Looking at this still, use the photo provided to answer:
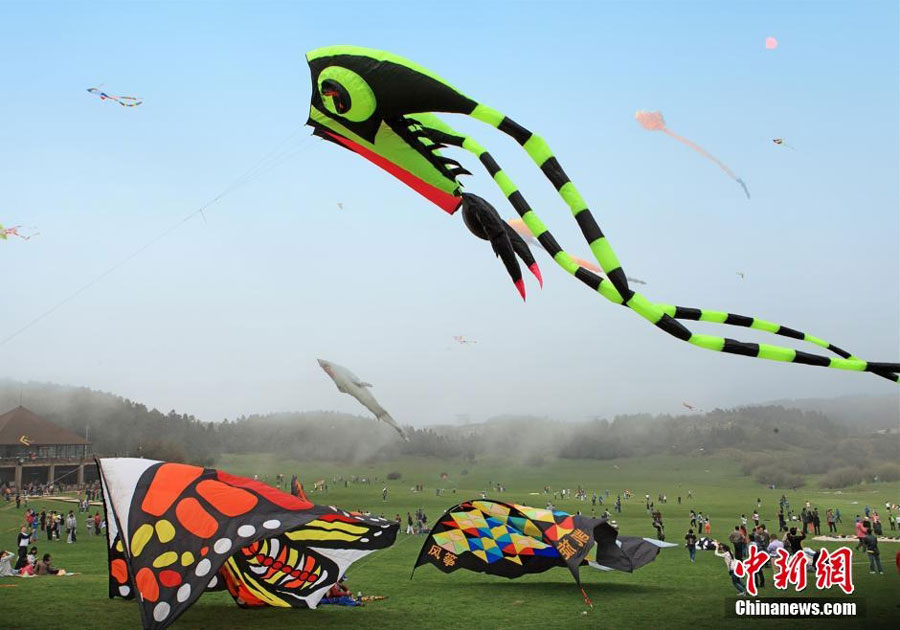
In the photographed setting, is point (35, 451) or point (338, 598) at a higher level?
point (35, 451)

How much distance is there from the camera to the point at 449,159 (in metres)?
9.19

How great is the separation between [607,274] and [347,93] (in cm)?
447

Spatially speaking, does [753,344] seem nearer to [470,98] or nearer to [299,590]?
[470,98]

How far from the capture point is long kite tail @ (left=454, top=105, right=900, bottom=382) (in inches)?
247

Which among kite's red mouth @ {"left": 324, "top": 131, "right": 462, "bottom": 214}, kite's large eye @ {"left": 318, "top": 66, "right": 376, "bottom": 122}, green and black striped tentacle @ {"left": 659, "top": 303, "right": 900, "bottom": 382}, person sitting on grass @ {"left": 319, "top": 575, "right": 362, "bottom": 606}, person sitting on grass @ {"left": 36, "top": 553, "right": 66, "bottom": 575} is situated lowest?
person sitting on grass @ {"left": 36, "top": 553, "right": 66, "bottom": 575}

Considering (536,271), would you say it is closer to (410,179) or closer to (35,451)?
(410,179)

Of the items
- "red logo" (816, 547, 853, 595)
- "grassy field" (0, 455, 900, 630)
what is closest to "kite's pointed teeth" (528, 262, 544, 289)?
"grassy field" (0, 455, 900, 630)

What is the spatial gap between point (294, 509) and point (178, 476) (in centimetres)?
201

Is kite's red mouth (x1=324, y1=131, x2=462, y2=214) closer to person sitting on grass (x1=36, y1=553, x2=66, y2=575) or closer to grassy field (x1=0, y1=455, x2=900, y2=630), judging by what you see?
grassy field (x1=0, y1=455, x2=900, y2=630)

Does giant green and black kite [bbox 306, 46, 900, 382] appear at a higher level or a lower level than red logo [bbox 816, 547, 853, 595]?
higher

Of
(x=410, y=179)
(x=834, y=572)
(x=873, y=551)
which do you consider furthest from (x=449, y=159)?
(x=873, y=551)

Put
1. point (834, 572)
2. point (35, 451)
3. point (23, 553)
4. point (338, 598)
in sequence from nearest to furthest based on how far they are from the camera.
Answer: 1. point (338, 598)
2. point (834, 572)
3. point (23, 553)
4. point (35, 451)

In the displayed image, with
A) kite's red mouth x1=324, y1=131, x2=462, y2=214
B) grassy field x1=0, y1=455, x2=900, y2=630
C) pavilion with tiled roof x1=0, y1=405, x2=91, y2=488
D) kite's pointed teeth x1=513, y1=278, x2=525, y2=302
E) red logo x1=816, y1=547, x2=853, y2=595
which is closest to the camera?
kite's pointed teeth x1=513, y1=278, x2=525, y2=302

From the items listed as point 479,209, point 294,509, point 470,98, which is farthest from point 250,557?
point 470,98
